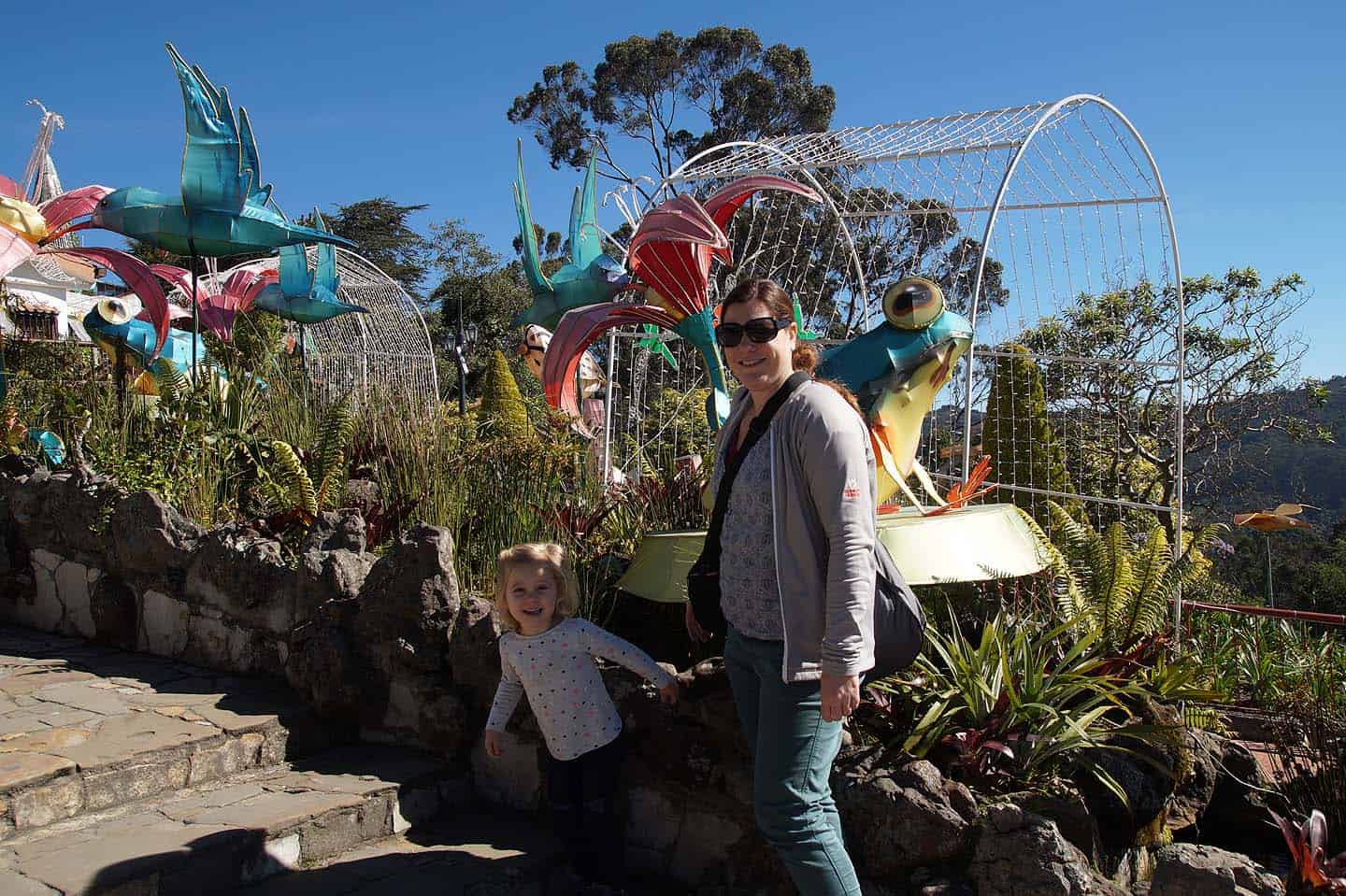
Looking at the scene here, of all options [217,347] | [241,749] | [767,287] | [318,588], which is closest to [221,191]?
[217,347]

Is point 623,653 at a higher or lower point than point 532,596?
lower

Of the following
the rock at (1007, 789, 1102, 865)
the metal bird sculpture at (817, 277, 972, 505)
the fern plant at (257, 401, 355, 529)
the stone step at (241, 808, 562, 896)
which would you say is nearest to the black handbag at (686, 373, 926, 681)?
the rock at (1007, 789, 1102, 865)

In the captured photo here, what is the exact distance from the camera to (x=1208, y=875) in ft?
7.79

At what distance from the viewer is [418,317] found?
13164 millimetres

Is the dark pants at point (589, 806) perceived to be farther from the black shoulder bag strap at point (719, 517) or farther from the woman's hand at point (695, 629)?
the black shoulder bag strap at point (719, 517)

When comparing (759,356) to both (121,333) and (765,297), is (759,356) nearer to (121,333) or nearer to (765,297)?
(765,297)

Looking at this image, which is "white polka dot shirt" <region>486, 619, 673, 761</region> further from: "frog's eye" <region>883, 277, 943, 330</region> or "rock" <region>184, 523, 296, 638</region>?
"frog's eye" <region>883, 277, 943, 330</region>

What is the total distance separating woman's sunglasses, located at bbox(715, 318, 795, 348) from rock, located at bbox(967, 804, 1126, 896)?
1394mm

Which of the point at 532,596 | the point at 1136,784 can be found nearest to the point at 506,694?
the point at 532,596

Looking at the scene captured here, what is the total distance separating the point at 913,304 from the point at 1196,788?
1940 millimetres

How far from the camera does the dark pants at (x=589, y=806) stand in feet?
8.89

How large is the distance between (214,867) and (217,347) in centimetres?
659

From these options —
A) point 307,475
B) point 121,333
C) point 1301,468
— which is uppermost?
point 121,333

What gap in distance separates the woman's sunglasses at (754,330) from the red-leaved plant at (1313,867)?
1.98m
